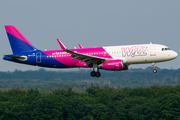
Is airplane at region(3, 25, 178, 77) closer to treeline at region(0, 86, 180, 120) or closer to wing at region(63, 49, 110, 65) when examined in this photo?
wing at region(63, 49, 110, 65)

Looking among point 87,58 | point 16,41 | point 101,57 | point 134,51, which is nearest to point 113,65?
point 101,57

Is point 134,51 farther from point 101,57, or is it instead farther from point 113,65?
point 101,57

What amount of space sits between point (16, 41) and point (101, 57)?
1774 centimetres

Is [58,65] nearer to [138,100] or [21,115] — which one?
[21,115]

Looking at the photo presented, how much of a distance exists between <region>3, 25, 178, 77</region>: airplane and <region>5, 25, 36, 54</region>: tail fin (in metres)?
1.98

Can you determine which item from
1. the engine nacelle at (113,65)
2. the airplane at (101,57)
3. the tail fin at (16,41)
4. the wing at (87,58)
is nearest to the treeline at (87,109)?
the tail fin at (16,41)

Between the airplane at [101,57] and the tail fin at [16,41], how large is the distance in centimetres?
198

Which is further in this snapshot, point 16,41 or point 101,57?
point 16,41

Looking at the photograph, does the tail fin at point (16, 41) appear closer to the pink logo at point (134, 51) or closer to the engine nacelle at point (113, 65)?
the engine nacelle at point (113, 65)

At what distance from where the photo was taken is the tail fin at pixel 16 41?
65.5 metres

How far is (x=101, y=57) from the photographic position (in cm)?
5941

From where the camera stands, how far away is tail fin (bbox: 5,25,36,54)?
65.5 meters

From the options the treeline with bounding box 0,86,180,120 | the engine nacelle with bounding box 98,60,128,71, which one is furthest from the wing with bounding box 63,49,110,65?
the treeline with bounding box 0,86,180,120

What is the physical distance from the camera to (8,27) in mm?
67500
